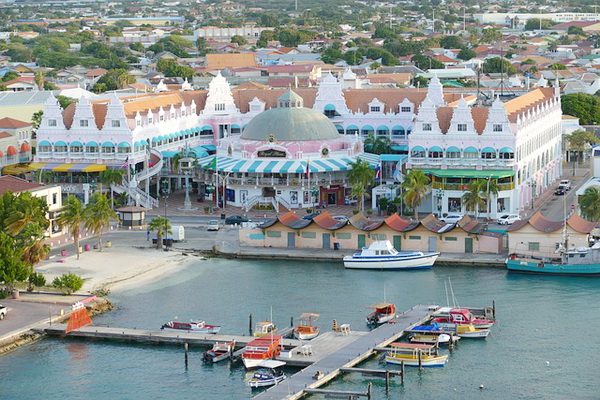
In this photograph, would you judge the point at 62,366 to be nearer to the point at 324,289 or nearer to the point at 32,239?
→ the point at 32,239

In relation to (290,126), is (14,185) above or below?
below

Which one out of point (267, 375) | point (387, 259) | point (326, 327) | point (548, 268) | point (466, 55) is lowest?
point (267, 375)

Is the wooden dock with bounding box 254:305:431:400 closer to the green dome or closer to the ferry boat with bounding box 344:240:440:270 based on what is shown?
the ferry boat with bounding box 344:240:440:270

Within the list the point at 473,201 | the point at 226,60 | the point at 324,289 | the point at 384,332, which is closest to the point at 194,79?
the point at 226,60

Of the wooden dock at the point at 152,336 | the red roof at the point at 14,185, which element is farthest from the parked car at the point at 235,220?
the wooden dock at the point at 152,336

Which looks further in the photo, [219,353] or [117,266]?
[117,266]

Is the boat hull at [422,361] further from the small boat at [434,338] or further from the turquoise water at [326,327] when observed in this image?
the small boat at [434,338]

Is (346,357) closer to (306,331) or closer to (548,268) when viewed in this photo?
(306,331)

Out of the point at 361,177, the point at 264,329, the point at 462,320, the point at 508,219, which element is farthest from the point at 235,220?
the point at 462,320
